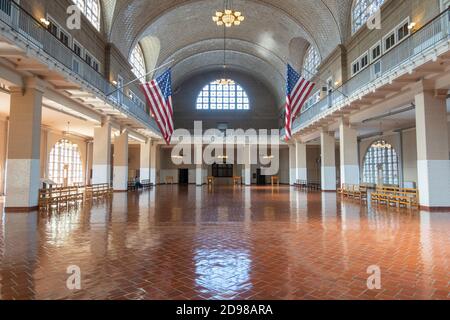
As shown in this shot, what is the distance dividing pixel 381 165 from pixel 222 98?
2032 cm

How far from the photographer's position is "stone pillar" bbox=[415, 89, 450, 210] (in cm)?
1011

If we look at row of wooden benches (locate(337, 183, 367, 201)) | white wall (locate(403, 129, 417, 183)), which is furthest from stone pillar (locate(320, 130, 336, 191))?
white wall (locate(403, 129, 417, 183))

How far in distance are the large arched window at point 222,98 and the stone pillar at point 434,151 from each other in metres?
27.4

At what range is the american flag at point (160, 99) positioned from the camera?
40.3ft

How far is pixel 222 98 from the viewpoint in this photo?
3691 cm

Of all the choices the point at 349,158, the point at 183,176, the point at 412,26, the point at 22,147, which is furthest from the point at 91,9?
the point at 183,176

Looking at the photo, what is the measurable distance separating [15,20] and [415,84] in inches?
529

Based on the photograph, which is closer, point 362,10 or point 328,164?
point 362,10

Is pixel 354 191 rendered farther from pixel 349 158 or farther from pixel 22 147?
pixel 22 147

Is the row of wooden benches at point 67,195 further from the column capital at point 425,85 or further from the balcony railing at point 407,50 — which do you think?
the column capital at point 425,85

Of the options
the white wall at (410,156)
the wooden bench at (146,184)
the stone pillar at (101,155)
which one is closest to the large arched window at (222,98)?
the wooden bench at (146,184)
